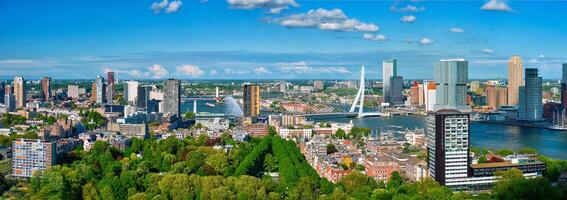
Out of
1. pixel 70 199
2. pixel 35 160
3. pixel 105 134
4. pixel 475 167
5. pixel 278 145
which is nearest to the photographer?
pixel 70 199

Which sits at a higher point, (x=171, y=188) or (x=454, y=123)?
(x=454, y=123)

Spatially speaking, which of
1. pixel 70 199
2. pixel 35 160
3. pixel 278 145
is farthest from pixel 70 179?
pixel 278 145

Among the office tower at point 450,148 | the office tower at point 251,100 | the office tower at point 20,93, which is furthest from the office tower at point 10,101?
the office tower at point 450,148

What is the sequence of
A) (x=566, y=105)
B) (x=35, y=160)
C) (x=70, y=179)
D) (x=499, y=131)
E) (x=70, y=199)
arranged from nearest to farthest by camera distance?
(x=70, y=199) → (x=70, y=179) → (x=35, y=160) → (x=499, y=131) → (x=566, y=105)

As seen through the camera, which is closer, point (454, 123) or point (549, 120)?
point (454, 123)

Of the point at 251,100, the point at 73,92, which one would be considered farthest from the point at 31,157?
the point at 73,92

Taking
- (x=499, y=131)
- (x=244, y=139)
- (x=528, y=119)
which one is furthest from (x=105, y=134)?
(x=528, y=119)

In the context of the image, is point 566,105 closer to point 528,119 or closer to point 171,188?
point 528,119

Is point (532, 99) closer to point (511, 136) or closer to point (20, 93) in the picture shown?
point (511, 136)
